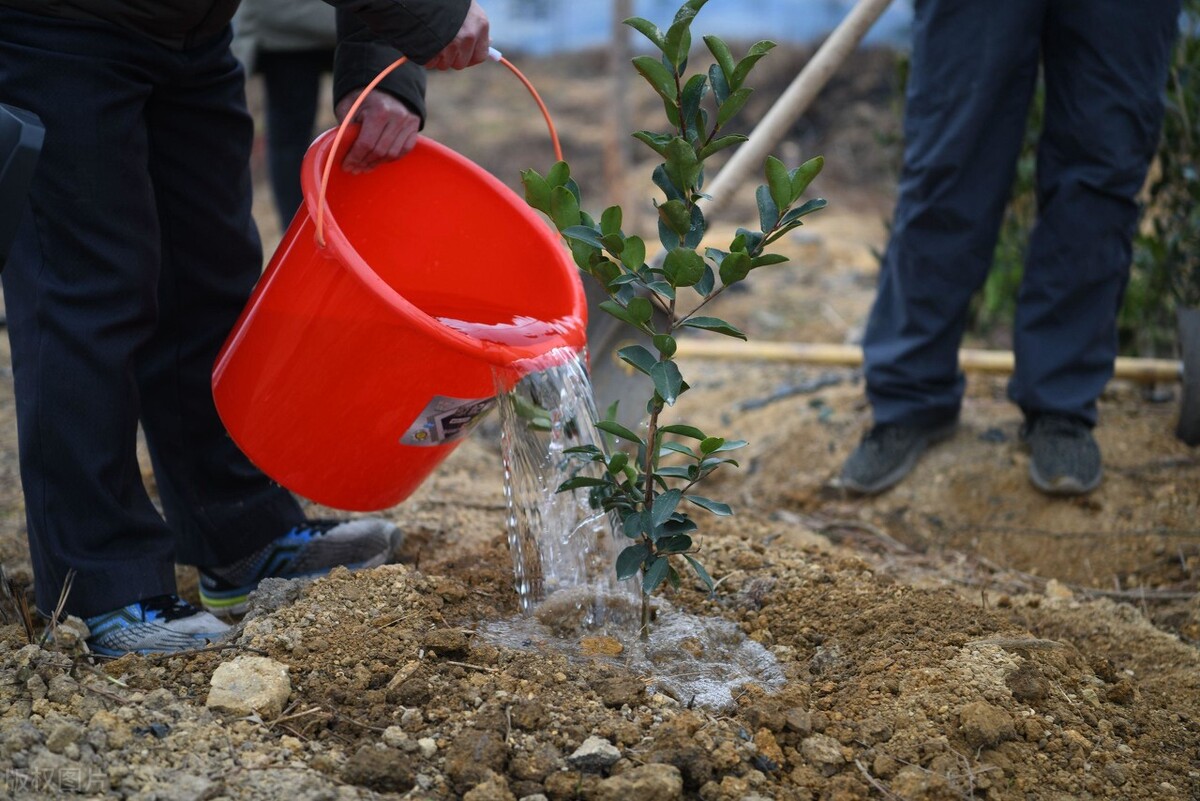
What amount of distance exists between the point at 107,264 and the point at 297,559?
0.66 m

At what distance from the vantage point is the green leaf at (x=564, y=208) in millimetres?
1460

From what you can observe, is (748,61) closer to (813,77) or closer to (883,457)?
(813,77)

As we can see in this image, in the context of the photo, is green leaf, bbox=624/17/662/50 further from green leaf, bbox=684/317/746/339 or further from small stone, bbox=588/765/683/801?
small stone, bbox=588/765/683/801

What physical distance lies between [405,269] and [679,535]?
677 mm

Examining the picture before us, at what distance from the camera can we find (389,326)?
62.1 inches

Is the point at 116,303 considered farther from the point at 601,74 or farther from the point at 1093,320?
the point at 601,74

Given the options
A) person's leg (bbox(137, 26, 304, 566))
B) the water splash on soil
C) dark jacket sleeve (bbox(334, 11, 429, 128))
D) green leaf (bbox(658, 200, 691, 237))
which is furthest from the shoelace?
green leaf (bbox(658, 200, 691, 237))

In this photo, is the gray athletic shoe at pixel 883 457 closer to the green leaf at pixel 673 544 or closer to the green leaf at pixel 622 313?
the green leaf at pixel 673 544

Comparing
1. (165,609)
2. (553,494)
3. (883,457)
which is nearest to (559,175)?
(553,494)

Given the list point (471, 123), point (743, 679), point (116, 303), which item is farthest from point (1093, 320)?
point (471, 123)

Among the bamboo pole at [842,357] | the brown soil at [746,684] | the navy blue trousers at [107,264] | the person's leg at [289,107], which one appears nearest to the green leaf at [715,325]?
the brown soil at [746,684]

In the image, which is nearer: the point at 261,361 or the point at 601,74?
the point at 261,361

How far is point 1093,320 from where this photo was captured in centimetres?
255

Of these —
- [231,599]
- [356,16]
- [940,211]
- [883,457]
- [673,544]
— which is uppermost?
[356,16]
